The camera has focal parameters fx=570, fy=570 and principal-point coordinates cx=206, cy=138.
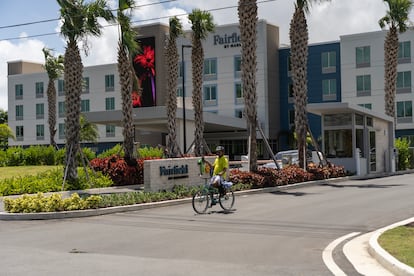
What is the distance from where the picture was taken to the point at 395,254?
8758 millimetres

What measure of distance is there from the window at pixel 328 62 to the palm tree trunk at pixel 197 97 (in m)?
31.7

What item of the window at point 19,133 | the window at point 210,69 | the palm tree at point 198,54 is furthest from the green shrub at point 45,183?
the window at point 19,133

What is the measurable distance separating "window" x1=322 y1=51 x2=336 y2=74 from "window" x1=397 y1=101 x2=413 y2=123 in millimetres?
8264

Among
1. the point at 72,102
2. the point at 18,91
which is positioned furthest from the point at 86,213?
the point at 18,91

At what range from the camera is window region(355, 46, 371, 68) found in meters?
60.8

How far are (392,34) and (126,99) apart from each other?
22.8 metres

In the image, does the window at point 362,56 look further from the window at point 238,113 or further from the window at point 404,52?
the window at point 238,113

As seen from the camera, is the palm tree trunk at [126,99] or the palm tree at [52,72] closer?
the palm tree trunk at [126,99]

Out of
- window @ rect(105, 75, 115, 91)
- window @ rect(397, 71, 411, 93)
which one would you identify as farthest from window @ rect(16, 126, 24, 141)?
window @ rect(397, 71, 411, 93)

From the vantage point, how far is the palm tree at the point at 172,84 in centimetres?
3281

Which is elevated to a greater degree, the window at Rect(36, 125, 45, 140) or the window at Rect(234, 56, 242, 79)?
the window at Rect(234, 56, 242, 79)

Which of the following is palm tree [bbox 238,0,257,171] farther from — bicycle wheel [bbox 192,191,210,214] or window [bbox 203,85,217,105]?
window [bbox 203,85,217,105]

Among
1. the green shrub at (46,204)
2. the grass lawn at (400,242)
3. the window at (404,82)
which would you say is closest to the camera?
the grass lawn at (400,242)

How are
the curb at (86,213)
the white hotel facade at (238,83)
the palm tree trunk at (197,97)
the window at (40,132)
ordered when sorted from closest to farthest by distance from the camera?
the curb at (86,213), the palm tree trunk at (197,97), the white hotel facade at (238,83), the window at (40,132)
